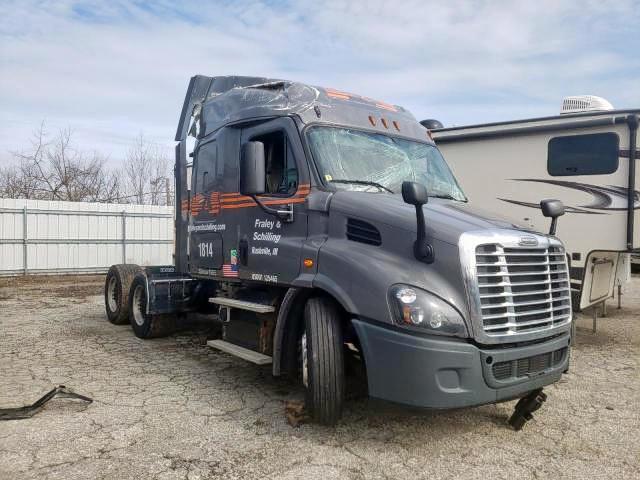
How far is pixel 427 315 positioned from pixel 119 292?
626cm

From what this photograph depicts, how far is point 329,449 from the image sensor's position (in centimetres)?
394

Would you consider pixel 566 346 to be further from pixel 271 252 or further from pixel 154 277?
pixel 154 277

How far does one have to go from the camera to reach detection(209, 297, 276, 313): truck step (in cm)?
482

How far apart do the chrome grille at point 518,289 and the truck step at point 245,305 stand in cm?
193

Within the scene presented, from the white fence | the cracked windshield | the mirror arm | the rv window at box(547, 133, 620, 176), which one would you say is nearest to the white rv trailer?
the rv window at box(547, 133, 620, 176)

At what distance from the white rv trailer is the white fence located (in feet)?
41.6

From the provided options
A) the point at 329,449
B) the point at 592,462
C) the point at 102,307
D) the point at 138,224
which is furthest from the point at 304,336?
the point at 138,224

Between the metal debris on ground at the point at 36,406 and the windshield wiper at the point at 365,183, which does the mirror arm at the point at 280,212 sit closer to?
the windshield wiper at the point at 365,183

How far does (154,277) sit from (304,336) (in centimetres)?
386

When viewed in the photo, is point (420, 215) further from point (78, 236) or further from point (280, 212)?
point (78, 236)

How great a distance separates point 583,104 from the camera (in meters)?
8.35

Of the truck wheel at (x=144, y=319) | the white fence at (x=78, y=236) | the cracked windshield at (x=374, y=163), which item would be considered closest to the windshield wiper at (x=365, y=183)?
the cracked windshield at (x=374, y=163)

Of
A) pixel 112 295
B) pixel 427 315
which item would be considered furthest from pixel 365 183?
pixel 112 295

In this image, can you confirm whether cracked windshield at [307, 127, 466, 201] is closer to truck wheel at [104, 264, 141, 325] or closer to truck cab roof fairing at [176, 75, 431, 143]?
truck cab roof fairing at [176, 75, 431, 143]
